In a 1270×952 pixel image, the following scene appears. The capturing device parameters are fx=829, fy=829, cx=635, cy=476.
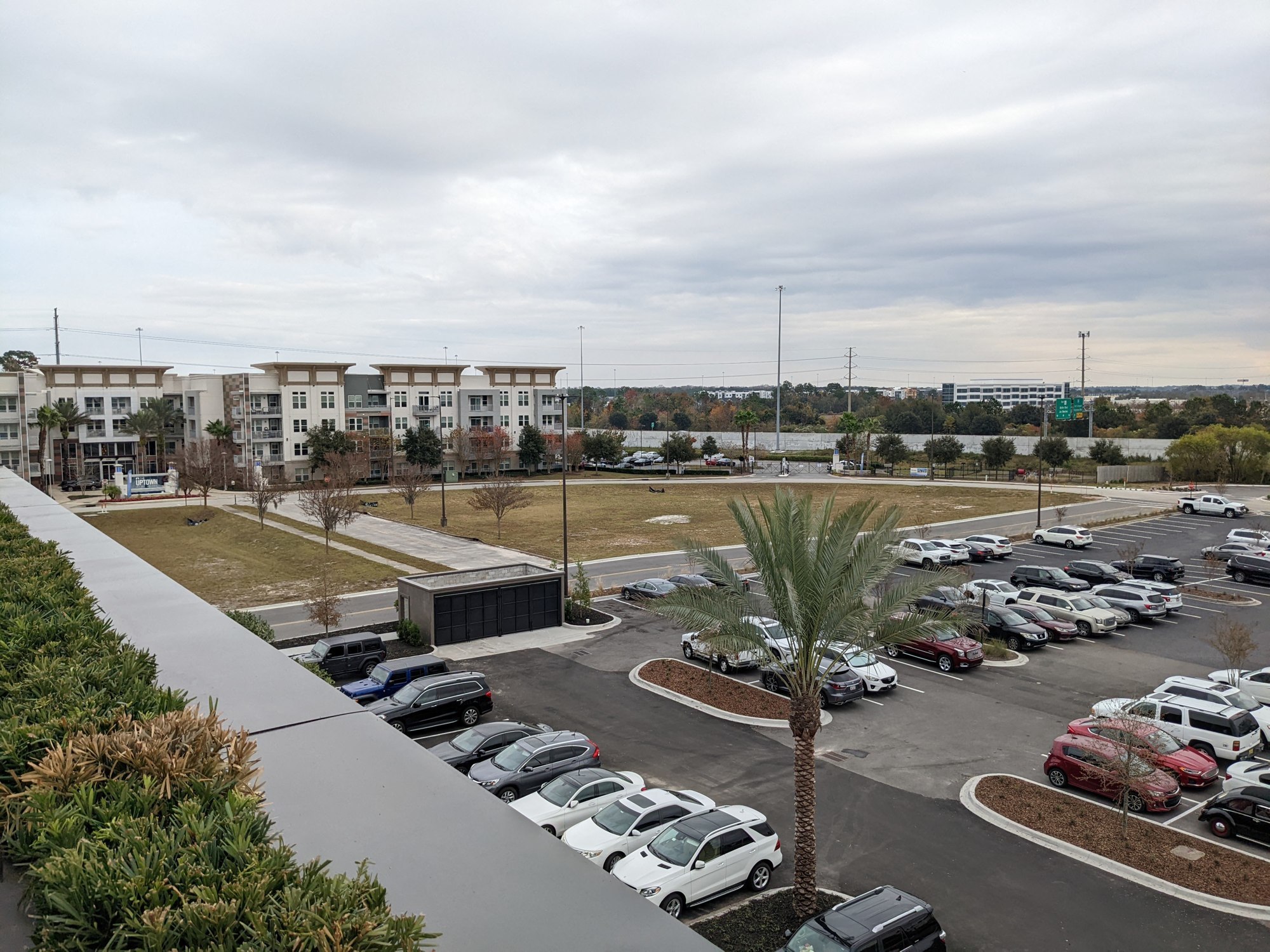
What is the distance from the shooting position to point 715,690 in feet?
81.6

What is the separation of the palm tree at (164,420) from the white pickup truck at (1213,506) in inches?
3898

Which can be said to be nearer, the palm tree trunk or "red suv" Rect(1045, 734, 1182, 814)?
the palm tree trunk

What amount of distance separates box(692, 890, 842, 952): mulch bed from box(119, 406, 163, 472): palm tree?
94.7 meters

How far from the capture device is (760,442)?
503ft

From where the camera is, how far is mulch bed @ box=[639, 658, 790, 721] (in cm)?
2323

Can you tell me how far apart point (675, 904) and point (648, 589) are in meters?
23.3

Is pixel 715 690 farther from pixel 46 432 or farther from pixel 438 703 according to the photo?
pixel 46 432

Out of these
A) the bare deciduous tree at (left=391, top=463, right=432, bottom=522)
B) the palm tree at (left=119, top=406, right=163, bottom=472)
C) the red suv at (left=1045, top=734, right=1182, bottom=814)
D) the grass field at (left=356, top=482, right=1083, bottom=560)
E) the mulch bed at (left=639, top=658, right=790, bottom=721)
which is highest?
the palm tree at (left=119, top=406, right=163, bottom=472)

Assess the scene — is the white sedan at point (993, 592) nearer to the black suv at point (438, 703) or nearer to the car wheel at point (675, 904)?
the black suv at point (438, 703)

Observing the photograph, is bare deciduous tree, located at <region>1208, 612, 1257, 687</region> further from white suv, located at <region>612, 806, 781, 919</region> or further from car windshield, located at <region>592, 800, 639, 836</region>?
car windshield, located at <region>592, 800, 639, 836</region>

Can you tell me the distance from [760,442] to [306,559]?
115203mm

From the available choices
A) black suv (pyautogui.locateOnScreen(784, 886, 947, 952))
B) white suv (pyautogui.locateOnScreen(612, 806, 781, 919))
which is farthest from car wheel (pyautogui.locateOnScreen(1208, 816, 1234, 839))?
white suv (pyautogui.locateOnScreen(612, 806, 781, 919))

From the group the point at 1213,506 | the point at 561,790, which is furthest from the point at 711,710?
the point at 1213,506

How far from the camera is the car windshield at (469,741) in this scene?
19172 millimetres
